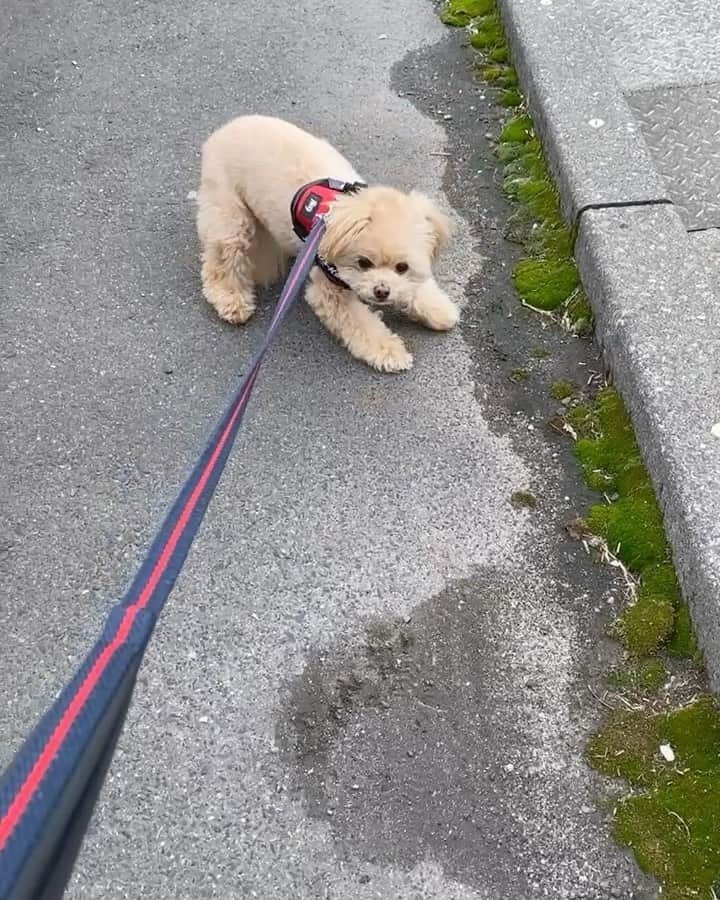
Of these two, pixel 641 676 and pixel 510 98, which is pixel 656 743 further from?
pixel 510 98

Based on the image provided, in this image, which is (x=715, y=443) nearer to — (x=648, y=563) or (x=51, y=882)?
(x=648, y=563)

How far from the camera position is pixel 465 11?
548 cm

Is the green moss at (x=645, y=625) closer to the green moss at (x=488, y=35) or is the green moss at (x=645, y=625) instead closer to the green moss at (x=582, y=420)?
the green moss at (x=582, y=420)

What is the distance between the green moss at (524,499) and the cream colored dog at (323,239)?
28.9 inches

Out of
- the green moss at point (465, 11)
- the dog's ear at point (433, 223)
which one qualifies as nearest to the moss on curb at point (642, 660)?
the dog's ear at point (433, 223)

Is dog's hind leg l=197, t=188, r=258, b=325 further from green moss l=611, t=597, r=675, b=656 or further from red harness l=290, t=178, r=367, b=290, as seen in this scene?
green moss l=611, t=597, r=675, b=656

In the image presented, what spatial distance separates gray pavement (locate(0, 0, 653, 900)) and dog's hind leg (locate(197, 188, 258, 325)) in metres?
0.10

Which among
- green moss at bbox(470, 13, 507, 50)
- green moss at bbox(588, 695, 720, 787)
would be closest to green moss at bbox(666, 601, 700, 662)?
green moss at bbox(588, 695, 720, 787)

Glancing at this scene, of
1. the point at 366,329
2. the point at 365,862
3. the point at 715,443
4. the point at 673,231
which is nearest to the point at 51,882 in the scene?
the point at 365,862

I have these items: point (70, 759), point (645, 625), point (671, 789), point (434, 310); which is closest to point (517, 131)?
point (434, 310)

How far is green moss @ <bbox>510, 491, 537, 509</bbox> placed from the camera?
116 inches

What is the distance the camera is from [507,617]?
264 centimetres

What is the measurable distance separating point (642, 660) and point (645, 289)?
1.37m

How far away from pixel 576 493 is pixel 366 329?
3.31ft
